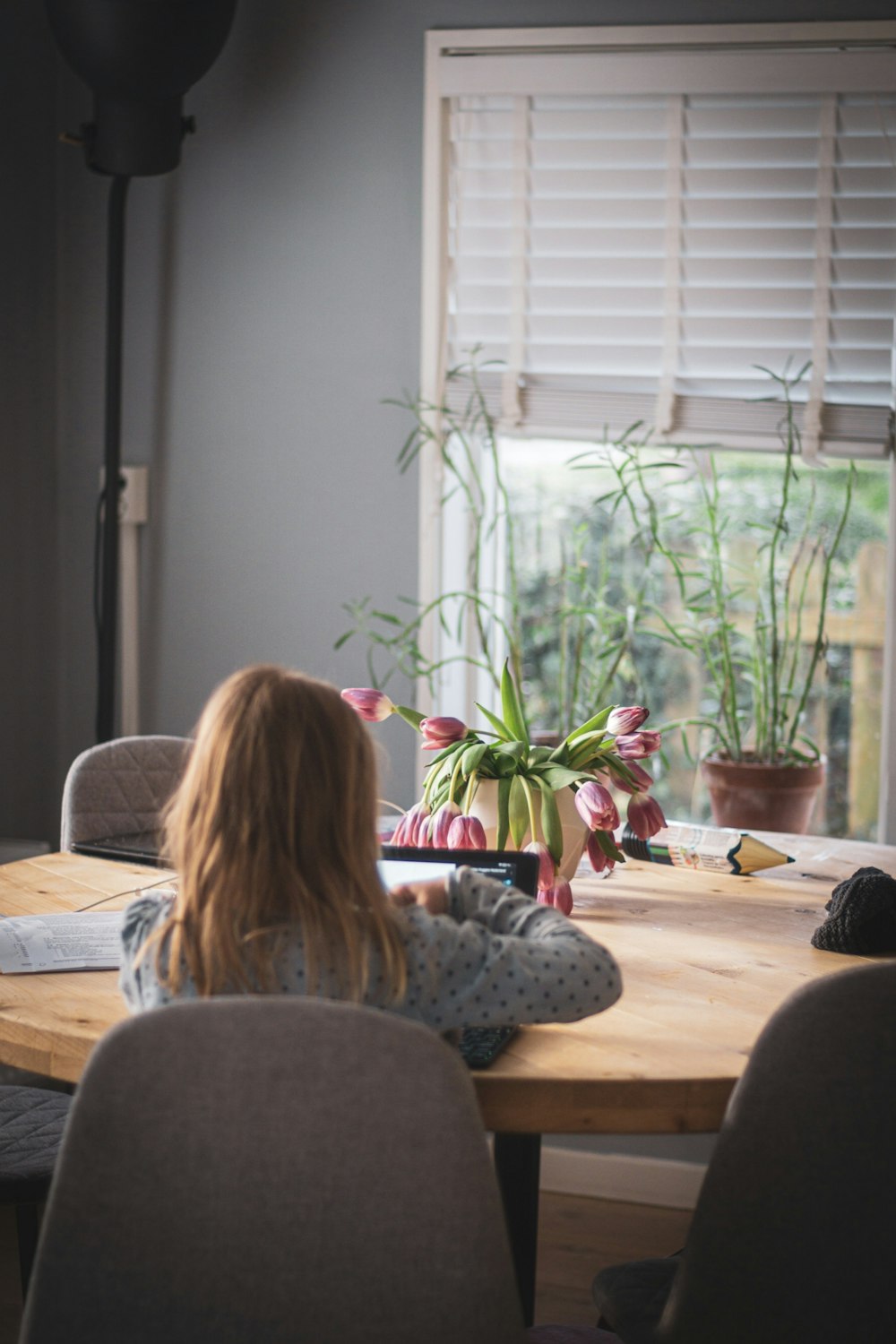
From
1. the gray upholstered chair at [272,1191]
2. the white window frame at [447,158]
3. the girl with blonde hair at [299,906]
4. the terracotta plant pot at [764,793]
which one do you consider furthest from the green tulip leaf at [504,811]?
the white window frame at [447,158]

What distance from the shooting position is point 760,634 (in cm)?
277

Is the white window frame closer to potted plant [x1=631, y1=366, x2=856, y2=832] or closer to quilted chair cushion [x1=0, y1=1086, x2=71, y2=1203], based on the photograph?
potted plant [x1=631, y1=366, x2=856, y2=832]

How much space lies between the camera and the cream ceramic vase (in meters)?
1.77

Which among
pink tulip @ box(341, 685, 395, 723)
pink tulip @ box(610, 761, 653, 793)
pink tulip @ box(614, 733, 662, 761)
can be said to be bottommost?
pink tulip @ box(610, 761, 653, 793)

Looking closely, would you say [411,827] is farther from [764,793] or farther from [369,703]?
[764,793]

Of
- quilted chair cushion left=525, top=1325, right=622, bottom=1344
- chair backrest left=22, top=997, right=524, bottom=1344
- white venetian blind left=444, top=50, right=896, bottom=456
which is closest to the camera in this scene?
chair backrest left=22, top=997, right=524, bottom=1344

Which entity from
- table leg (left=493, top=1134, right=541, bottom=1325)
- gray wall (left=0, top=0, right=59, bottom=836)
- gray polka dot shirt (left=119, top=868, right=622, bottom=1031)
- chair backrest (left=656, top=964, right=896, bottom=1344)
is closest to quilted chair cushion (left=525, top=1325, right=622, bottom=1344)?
table leg (left=493, top=1134, right=541, bottom=1325)

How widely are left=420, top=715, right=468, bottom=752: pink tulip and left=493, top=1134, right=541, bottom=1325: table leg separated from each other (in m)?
0.51

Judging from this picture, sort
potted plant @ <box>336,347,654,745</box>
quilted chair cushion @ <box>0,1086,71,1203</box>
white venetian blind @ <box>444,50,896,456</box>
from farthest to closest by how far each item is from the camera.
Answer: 1. potted plant @ <box>336,347,654,745</box>
2. white venetian blind @ <box>444,50,896,456</box>
3. quilted chair cushion @ <box>0,1086,71,1203</box>

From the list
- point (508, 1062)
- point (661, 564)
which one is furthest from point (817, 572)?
point (508, 1062)

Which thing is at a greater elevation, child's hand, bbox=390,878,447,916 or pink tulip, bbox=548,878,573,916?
child's hand, bbox=390,878,447,916

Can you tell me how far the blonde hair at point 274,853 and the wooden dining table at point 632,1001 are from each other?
0.20 meters

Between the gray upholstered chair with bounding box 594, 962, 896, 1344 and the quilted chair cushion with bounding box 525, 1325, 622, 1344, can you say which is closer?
the gray upholstered chair with bounding box 594, 962, 896, 1344

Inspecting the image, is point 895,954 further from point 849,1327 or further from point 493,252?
Result: point 493,252
